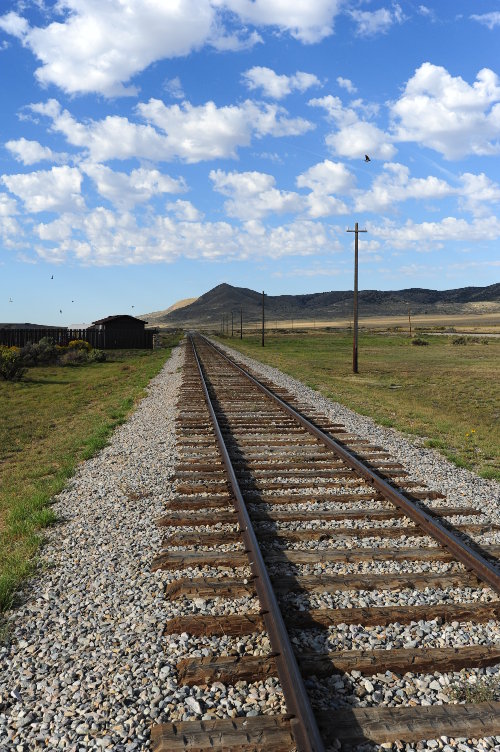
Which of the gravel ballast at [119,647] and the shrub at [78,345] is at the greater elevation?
the shrub at [78,345]

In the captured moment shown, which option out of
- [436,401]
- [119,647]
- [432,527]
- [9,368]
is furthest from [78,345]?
[119,647]

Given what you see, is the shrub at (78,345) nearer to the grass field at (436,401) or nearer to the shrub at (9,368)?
the shrub at (9,368)

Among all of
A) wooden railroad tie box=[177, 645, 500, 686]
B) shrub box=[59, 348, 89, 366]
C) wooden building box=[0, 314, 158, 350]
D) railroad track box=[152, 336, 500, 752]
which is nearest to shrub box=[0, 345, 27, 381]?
shrub box=[59, 348, 89, 366]

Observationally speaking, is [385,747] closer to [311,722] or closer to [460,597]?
[311,722]

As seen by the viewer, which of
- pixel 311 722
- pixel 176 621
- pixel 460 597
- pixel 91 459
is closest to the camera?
pixel 311 722

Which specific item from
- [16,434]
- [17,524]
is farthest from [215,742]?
[16,434]

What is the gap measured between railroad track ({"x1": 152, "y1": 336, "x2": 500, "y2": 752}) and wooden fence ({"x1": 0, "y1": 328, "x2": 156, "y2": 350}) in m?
41.2

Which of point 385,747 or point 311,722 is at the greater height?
point 311,722

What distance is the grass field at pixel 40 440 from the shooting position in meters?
6.82

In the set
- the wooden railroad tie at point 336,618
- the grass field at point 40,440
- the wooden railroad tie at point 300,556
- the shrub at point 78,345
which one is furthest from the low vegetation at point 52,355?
the wooden railroad tie at point 336,618

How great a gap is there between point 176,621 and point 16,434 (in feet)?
42.3

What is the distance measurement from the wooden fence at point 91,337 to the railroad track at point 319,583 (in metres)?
41.2

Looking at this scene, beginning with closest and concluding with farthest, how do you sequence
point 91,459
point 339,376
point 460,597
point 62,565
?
point 460,597 → point 62,565 → point 91,459 → point 339,376

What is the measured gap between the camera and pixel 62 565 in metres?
5.89
